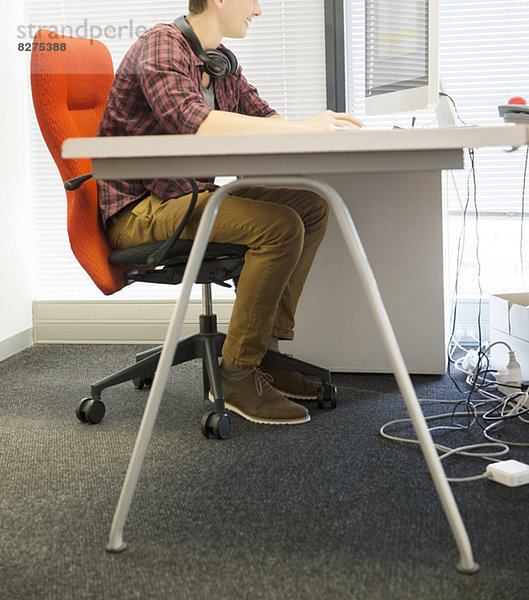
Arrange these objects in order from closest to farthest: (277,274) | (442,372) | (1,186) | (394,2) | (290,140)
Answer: (290,140)
(277,274)
(394,2)
(442,372)
(1,186)

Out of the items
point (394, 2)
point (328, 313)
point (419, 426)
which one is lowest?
point (328, 313)

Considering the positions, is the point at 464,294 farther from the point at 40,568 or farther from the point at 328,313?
the point at 40,568

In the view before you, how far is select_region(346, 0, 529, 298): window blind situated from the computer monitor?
28.6 inches

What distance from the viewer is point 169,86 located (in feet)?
5.21

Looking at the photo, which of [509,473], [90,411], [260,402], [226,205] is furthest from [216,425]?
[509,473]

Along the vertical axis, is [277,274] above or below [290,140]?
below

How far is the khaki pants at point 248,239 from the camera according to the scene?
1.72 m

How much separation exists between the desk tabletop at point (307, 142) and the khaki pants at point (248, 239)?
733 mm

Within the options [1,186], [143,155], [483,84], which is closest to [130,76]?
[143,155]

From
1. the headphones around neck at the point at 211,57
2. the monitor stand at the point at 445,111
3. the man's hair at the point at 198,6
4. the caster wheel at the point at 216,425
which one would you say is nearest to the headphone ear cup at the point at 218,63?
the headphones around neck at the point at 211,57

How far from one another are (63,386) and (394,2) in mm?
1472

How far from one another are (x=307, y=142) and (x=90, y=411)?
1173 millimetres

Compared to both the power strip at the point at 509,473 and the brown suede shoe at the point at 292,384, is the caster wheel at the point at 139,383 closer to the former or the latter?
the brown suede shoe at the point at 292,384

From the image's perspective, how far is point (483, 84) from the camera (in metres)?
2.69
